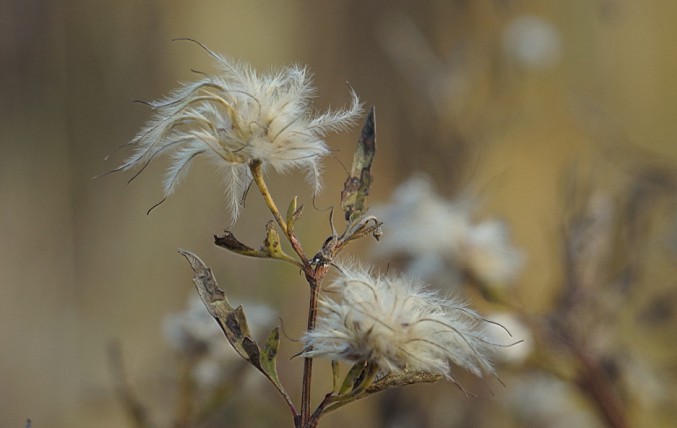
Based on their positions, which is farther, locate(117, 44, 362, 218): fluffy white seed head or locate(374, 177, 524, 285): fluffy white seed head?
locate(374, 177, 524, 285): fluffy white seed head

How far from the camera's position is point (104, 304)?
846 millimetres

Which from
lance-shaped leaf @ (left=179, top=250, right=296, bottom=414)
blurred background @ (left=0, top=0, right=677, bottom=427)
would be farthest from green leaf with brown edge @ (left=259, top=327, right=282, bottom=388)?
blurred background @ (left=0, top=0, right=677, bottom=427)

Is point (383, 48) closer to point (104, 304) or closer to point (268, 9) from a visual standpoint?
point (268, 9)

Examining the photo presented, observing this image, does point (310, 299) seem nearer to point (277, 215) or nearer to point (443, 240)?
point (277, 215)

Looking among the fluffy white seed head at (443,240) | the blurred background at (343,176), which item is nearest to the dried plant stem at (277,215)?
the fluffy white seed head at (443,240)

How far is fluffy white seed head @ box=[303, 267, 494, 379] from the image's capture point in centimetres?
28

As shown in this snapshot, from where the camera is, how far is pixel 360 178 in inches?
11.9

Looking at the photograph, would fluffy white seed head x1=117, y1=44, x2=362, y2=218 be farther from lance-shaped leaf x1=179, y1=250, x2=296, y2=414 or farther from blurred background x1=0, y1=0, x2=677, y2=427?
blurred background x1=0, y1=0, x2=677, y2=427

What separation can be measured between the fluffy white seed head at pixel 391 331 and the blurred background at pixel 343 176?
0.41 metres

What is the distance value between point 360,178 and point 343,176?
24.7 inches

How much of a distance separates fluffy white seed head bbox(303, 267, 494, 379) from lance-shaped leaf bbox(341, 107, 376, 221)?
0.02 m

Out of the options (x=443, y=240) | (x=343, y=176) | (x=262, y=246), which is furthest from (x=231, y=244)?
A: (x=343, y=176)

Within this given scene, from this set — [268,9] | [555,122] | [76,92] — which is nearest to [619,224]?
[555,122]

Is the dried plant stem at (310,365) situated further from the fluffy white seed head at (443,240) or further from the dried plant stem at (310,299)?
the fluffy white seed head at (443,240)
